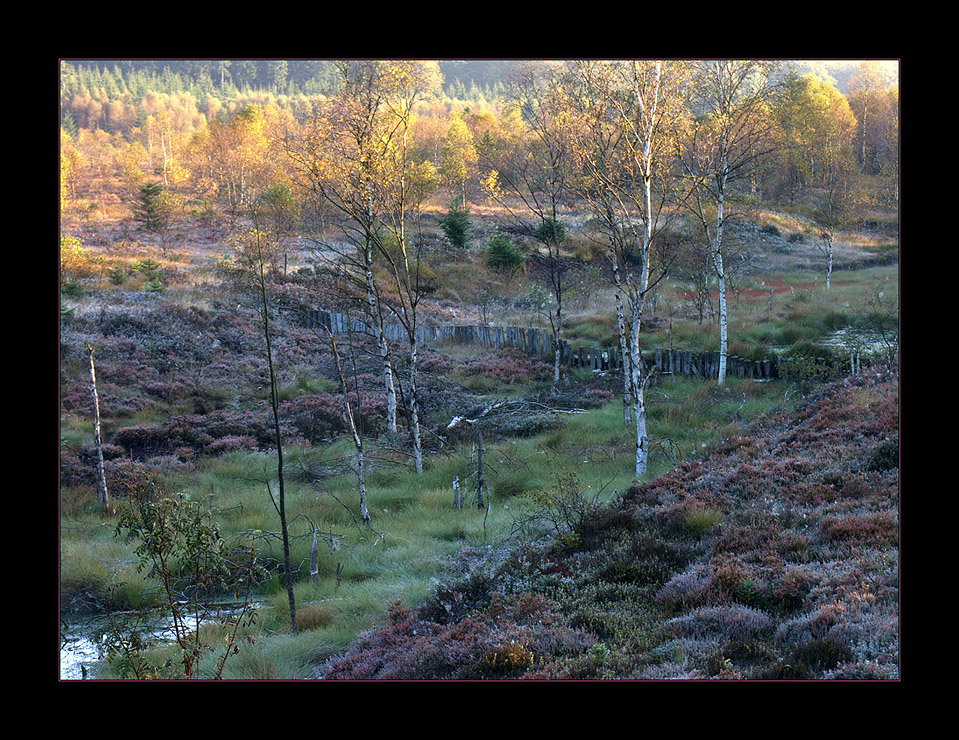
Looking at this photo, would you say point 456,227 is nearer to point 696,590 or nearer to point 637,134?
point 637,134

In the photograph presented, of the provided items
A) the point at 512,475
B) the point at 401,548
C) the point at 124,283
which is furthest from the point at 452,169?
the point at 401,548

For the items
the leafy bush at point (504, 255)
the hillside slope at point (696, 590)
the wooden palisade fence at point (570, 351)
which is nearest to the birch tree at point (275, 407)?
the hillside slope at point (696, 590)

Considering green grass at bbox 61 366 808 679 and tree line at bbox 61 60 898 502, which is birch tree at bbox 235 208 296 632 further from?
tree line at bbox 61 60 898 502

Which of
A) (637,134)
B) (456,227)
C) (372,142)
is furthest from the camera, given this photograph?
(456,227)

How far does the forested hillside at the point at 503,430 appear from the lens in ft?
18.6

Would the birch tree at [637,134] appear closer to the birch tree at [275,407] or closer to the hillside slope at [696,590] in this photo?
the hillside slope at [696,590]

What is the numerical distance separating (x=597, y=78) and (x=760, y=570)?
31.4 feet

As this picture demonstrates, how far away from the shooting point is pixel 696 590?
5.88m

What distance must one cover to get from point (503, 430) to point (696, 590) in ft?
30.8

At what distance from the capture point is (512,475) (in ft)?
39.7

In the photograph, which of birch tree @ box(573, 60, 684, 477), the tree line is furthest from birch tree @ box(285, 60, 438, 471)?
birch tree @ box(573, 60, 684, 477)

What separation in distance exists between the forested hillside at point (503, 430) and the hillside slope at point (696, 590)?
0.11ft

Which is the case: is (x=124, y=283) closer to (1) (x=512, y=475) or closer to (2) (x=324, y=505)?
(2) (x=324, y=505)

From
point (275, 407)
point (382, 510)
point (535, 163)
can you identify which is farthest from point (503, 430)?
point (535, 163)
